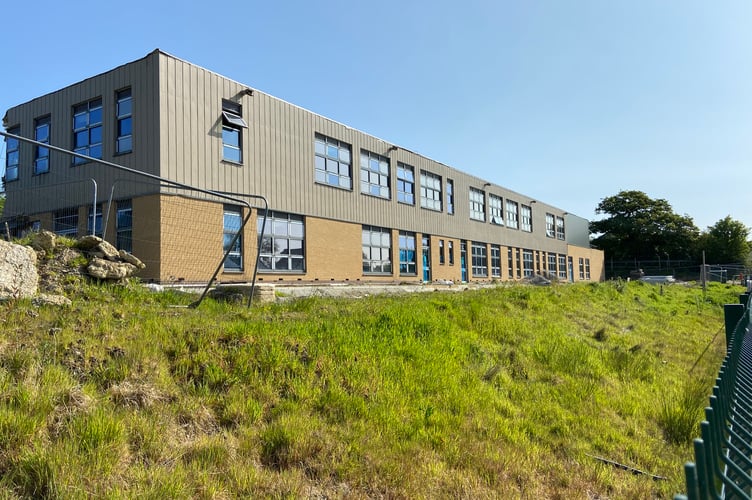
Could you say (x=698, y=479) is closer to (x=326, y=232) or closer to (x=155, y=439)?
(x=155, y=439)

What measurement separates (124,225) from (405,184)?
15.5 m

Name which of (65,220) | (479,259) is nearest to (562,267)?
(479,259)

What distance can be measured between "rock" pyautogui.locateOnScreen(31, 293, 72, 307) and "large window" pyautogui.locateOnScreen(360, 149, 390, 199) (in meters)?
18.3

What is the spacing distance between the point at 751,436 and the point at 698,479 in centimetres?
115

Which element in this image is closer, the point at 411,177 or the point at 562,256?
the point at 411,177

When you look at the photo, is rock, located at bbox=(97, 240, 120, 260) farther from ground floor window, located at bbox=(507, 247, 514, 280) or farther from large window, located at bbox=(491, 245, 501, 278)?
ground floor window, located at bbox=(507, 247, 514, 280)

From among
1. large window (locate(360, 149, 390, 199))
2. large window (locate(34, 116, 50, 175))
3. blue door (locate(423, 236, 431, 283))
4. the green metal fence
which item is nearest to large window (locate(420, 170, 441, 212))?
blue door (locate(423, 236, 431, 283))

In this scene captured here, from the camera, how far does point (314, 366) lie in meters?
6.09

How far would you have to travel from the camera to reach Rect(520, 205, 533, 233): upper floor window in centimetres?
4319

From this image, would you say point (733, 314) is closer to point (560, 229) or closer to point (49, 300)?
point (49, 300)

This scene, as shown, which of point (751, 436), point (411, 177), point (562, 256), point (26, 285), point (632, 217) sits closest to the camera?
point (751, 436)

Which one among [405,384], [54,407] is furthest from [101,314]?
[405,384]

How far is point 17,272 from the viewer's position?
21.0 feet

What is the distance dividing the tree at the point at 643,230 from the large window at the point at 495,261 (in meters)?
42.9
